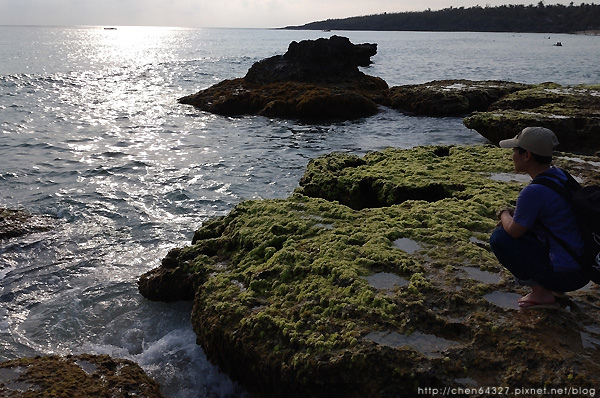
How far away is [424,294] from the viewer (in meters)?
4.73

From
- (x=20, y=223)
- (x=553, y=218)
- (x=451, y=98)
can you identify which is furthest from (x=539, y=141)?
(x=451, y=98)

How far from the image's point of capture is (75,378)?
4.42 meters

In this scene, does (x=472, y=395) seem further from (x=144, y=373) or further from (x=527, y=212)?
(x=144, y=373)

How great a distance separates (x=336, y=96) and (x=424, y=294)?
18.3 m

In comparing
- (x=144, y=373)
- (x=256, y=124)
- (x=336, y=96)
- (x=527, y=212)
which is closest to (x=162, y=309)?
(x=144, y=373)

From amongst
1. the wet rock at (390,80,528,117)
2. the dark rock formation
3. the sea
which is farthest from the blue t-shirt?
the dark rock formation

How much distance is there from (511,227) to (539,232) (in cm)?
24

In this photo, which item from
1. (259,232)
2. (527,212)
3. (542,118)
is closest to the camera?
(527,212)

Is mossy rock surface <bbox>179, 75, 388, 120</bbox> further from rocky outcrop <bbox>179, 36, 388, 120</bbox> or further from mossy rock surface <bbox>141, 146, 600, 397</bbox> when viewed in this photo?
mossy rock surface <bbox>141, 146, 600, 397</bbox>

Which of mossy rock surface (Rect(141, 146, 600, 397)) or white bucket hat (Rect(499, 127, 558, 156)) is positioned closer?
mossy rock surface (Rect(141, 146, 600, 397))

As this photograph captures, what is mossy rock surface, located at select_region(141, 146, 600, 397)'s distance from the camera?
12.8 ft

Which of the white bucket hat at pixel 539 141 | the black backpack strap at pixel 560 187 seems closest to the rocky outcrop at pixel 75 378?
the black backpack strap at pixel 560 187

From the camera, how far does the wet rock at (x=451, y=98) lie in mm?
21406

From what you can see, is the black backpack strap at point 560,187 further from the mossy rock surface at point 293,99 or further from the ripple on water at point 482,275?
the mossy rock surface at point 293,99
